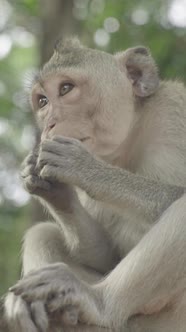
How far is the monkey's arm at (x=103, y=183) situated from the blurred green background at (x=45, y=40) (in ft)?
5.52

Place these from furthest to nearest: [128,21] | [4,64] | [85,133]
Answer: [4,64] < [128,21] < [85,133]

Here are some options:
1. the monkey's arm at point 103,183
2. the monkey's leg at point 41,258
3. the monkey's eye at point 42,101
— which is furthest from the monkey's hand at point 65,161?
the monkey's eye at point 42,101

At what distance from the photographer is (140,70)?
748cm

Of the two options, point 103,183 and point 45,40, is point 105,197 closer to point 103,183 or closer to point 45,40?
point 103,183

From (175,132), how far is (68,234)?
4.01 feet

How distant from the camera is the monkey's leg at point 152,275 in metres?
5.84

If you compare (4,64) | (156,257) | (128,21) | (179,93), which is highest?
(179,93)

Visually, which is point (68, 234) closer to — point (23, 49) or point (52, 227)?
point (52, 227)

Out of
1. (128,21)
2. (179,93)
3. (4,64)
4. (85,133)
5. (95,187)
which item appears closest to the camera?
(95,187)

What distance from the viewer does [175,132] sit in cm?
691

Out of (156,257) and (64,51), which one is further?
(64,51)

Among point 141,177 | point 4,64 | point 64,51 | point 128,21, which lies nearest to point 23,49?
point 4,64

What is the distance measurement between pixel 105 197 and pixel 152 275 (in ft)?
2.68

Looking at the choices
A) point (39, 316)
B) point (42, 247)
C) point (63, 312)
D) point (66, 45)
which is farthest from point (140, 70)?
point (39, 316)
